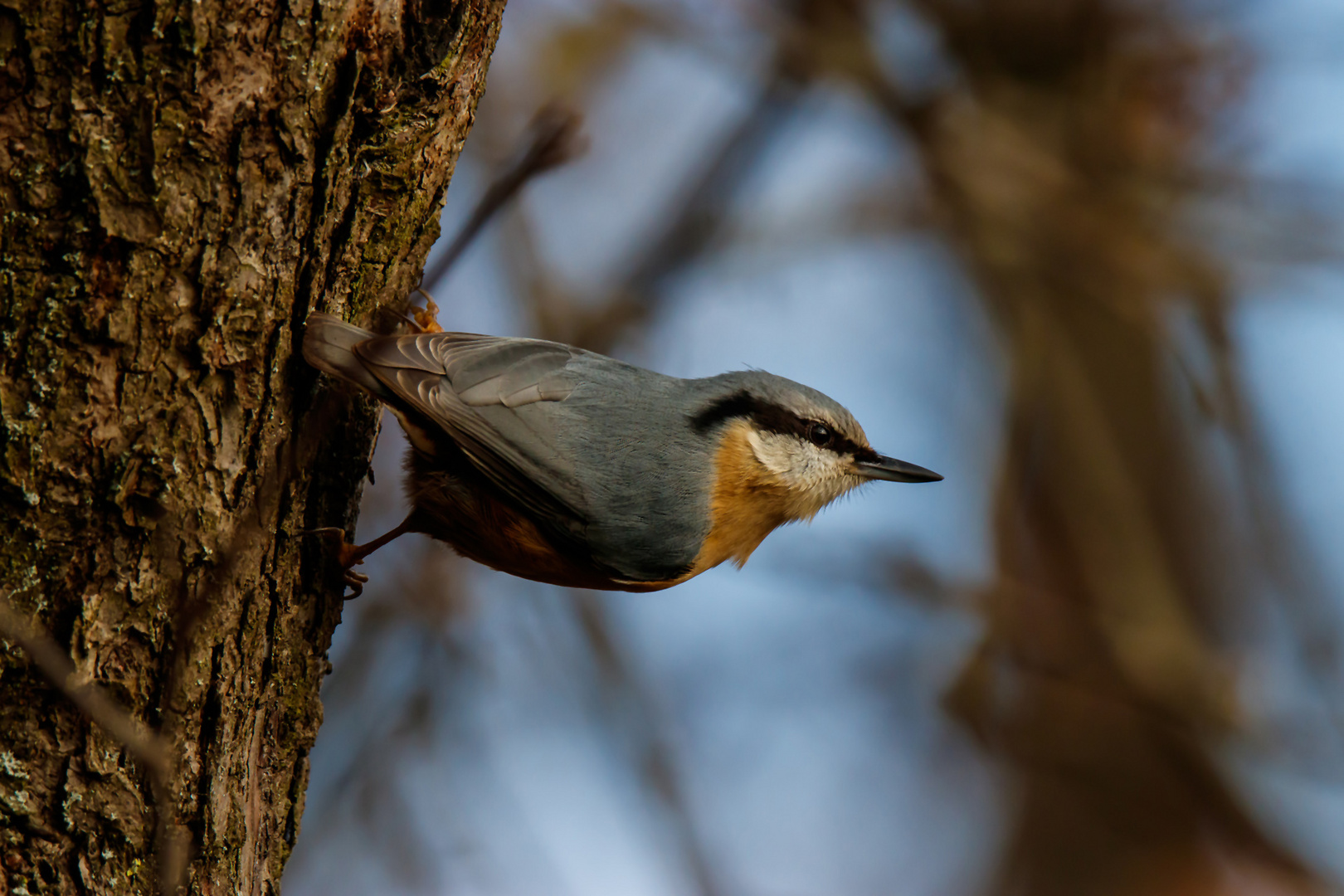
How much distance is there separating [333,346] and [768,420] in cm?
144

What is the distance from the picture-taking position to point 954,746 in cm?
700

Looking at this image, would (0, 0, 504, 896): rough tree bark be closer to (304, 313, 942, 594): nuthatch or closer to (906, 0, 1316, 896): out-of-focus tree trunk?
(304, 313, 942, 594): nuthatch

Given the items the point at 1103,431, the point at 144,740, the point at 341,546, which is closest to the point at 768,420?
the point at 341,546

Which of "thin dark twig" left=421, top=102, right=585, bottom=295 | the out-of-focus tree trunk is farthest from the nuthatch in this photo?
the out-of-focus tree trunk

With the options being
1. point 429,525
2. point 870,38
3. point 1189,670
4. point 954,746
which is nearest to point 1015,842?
point 954,746

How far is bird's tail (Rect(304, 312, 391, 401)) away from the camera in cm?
194

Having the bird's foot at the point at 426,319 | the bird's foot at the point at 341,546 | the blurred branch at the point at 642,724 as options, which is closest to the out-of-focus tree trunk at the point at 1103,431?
the blurred branch at the point at 642,724

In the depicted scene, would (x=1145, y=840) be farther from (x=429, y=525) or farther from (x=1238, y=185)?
(x=429, y=525)

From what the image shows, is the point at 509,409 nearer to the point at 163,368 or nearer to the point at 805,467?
the point at 163,368

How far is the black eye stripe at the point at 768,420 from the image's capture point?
2889mm

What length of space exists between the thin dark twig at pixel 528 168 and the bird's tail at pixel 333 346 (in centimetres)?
37

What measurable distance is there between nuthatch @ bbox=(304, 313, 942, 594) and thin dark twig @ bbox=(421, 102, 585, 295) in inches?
24.6

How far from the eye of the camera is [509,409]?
8.00ft

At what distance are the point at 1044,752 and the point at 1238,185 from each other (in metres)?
3.14
